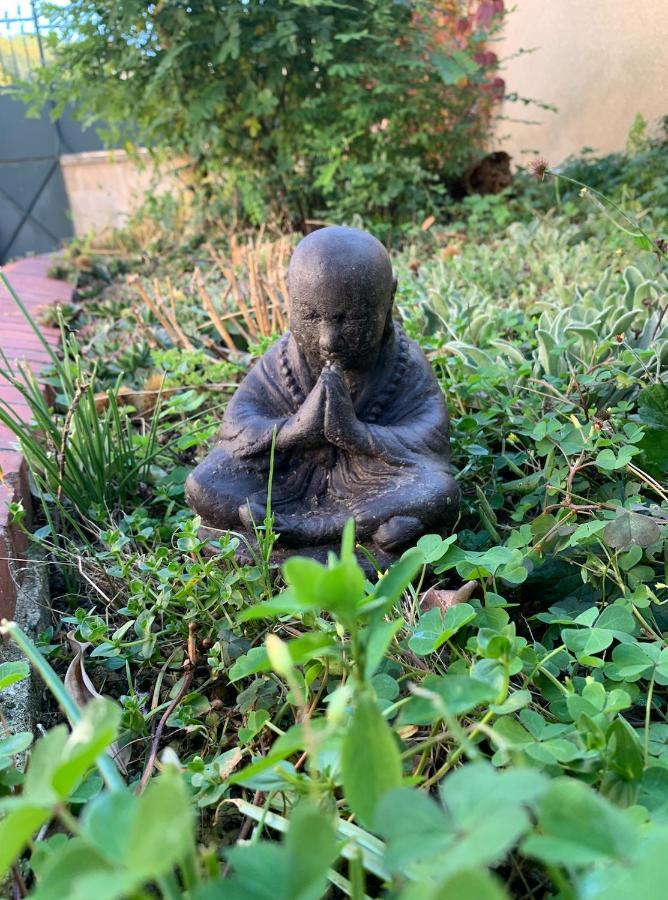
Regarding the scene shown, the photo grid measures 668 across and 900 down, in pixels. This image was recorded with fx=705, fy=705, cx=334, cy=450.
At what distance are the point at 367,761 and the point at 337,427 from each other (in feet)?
3.63

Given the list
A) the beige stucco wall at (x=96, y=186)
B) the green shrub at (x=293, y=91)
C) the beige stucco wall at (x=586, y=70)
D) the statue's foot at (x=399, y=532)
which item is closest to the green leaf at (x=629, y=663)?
the statue's foot at (x=399, y=532)

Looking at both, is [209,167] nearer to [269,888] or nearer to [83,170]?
[83,170]

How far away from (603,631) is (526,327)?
1.81m

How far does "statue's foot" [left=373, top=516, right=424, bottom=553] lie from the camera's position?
5.49ft

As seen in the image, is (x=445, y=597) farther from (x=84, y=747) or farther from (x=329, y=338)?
(x=84, y=747)

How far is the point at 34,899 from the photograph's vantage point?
1.81ft

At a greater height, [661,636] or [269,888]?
[269,888]

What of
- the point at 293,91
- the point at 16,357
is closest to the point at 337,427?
the point at 16,357

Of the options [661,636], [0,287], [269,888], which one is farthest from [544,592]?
[0,287]

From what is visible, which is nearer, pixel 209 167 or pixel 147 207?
pixel 209 167

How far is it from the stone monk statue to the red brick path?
0.47m

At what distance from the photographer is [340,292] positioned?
1.66m

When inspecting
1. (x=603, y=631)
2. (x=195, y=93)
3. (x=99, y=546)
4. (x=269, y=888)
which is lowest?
(x=99, y=546)

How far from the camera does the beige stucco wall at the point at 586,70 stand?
5.09 metres
